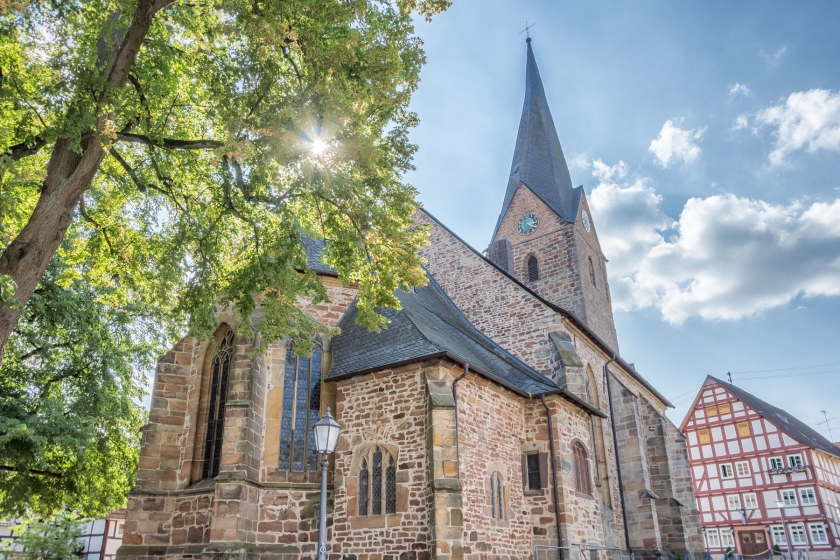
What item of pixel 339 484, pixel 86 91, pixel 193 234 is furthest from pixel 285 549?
pixel 86 91

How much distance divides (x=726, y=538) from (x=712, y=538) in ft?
2.88

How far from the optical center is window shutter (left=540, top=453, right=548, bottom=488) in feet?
44.2

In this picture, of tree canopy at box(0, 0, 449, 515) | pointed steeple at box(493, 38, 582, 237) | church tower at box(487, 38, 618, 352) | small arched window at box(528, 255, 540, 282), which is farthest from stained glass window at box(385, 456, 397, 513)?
pointed steeple at box(493, 38, 582, 237)

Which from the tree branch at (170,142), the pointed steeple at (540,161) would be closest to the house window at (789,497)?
the pointed steeple at (540,161)

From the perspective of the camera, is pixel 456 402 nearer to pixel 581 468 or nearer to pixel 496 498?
pixel 496 498

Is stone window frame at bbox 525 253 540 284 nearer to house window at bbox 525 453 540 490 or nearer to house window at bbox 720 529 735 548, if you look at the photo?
house window at bbox 525 453 540 490

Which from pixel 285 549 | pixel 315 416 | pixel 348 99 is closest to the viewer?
pixel 348 99

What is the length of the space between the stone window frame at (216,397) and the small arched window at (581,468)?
786 centimetres

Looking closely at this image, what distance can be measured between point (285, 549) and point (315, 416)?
2.59 meters

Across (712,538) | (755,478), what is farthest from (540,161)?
(712,538)

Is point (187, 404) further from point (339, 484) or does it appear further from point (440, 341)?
point (440, 341)

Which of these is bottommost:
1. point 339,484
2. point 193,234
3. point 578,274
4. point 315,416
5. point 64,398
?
point 339,484

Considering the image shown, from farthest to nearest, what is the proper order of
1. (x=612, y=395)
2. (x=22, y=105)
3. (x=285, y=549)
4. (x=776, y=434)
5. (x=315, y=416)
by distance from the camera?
(x=776, y=434) → (x=612, y=395) → (x=315, y=416) → (x=285, y=549) → (x=22, y=105)

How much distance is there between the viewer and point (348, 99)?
8102mm
